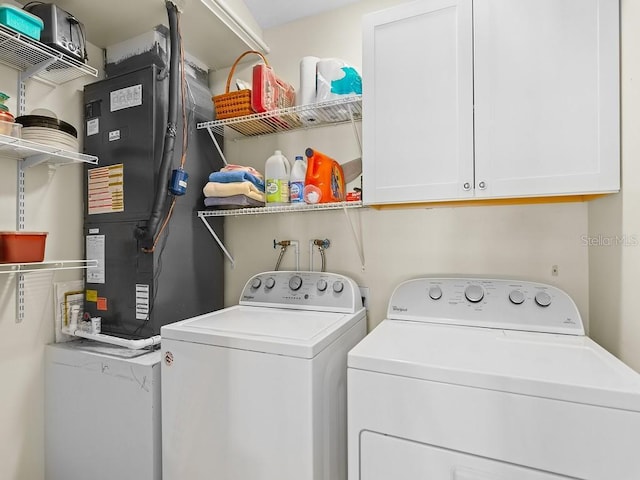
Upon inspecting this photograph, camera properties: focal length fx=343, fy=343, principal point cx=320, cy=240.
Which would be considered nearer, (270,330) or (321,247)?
(270,330)

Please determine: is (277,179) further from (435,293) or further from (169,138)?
(435,293)

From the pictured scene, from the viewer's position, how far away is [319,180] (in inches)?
66.3

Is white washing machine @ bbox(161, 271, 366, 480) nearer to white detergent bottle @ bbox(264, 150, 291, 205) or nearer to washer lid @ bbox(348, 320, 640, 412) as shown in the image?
washer lid @ bbox(348, 320, 640, 412)

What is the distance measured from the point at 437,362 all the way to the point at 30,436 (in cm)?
197

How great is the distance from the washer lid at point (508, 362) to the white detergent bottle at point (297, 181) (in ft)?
2.57

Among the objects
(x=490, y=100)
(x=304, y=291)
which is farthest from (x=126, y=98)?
(x=490, y=100)

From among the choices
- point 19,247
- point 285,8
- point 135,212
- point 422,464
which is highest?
point 285,8

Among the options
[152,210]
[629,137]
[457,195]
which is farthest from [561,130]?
[152,210]

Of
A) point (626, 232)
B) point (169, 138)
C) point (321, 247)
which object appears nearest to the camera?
point (626, 232)

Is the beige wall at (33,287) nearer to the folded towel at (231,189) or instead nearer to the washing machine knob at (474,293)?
the folded towel at (231,189)

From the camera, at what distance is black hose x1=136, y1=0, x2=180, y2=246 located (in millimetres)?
1627

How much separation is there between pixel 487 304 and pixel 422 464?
2.42 ft

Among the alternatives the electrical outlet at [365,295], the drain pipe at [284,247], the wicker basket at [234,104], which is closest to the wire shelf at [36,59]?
the wicker basket at [234,104]

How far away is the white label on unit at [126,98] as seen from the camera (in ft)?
5.59
